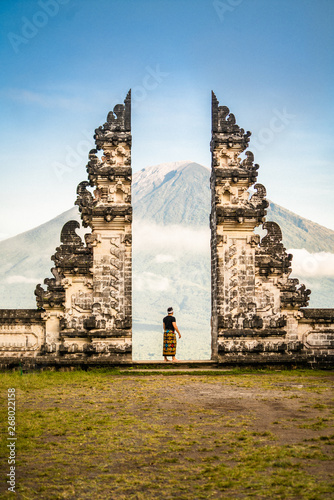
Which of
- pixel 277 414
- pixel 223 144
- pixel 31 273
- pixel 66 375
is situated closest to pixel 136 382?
pixel 66 375

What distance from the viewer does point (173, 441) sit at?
7.80 m

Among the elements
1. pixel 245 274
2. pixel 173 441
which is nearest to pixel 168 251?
pixel 245 274

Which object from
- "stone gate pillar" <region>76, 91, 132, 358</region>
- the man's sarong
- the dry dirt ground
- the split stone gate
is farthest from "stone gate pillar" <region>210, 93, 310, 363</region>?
the dry dirt ground

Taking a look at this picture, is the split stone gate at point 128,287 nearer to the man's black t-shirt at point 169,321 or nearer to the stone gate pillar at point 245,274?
the stone gate pillar at point 245,274

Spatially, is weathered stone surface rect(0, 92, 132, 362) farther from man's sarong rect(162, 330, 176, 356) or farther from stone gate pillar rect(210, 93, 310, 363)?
stone gate pillar rect(210, 93, 310, 363)

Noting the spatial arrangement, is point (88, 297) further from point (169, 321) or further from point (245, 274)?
point (245, 274)

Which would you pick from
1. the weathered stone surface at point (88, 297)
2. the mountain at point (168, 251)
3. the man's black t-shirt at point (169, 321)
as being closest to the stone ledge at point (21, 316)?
the weathered stone surface at point (88, 297)

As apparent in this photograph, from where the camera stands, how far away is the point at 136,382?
44.8 ft

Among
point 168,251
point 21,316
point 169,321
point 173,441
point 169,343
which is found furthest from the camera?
point 168,251

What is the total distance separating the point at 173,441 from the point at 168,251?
107 metres

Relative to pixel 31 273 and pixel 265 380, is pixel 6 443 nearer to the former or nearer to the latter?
pixel 265 380

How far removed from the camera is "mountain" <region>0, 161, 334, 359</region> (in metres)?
94.8

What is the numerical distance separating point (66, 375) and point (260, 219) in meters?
7.02

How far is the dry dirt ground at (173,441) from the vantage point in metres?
6.02
